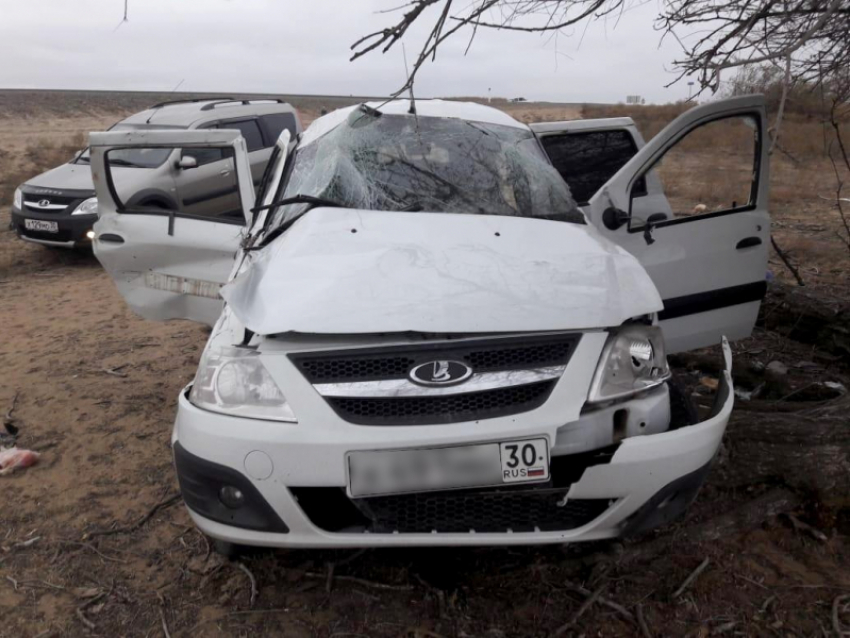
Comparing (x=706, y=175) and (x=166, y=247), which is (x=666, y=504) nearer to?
(x=166, y=247)

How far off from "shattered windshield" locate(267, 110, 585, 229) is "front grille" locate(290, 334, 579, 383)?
104 cm

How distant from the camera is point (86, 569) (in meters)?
2.74

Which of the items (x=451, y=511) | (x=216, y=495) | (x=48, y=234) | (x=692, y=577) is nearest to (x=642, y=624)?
(x=692, y=577)

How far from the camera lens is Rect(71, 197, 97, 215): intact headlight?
27.5 feet

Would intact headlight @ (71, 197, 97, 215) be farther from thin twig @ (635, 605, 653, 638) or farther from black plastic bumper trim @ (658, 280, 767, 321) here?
thin twig @ (635, 605, 653, 638)

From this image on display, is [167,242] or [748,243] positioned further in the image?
[167,242]

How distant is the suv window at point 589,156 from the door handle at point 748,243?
1.05 m

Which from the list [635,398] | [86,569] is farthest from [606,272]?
[86,569]

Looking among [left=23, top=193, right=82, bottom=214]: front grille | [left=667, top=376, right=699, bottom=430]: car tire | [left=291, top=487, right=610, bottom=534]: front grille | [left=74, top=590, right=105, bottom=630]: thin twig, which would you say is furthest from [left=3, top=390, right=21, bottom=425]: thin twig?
[left=23, top=193, right=82, bottom=214]: front grille

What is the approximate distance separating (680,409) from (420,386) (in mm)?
1010

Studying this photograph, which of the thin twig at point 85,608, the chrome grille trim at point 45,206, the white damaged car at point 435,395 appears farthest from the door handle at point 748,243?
the chrome grille trim at point 45,206

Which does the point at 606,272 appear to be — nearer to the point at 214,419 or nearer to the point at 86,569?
the point at 214,419

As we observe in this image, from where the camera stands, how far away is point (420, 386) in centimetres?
213

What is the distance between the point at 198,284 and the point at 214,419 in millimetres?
1877
